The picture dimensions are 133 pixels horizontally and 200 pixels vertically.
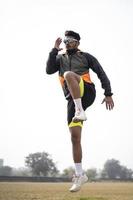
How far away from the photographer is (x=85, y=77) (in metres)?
6.43

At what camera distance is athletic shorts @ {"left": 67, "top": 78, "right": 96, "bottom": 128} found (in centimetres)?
631

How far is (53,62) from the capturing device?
6.73m

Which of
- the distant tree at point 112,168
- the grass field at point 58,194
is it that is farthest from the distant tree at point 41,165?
the grass field at point 58,194

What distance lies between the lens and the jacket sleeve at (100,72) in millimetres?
6455

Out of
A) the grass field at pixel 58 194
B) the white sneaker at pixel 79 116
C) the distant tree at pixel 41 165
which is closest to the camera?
the white sneaker at pixel 79 116

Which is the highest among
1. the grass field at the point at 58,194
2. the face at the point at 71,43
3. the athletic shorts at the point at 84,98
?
the face at the point at 71,43

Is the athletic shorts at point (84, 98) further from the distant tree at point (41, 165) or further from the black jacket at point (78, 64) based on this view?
the distant tree at point (41, 165)

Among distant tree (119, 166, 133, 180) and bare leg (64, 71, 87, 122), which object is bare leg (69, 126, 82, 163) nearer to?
bare leg (64, 71, 87, 122)

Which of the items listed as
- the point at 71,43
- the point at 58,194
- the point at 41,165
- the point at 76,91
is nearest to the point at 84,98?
the point at 76,91

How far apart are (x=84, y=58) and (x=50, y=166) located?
106 meters

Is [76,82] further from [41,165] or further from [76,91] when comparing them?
[41,165]

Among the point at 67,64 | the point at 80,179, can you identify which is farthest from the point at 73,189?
the point at 67,64

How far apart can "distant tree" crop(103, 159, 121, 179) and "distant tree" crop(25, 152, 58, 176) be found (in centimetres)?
4382

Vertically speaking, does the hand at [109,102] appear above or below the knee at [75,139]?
above
